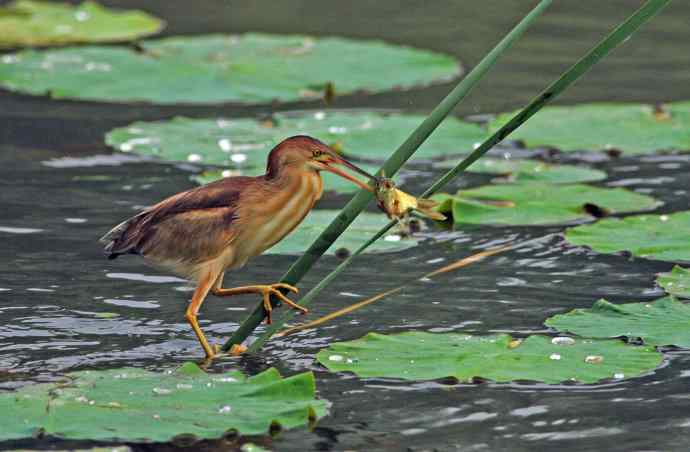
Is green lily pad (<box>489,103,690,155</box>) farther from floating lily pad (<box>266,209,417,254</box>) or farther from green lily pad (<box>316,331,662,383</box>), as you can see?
green lily pad (<box>316,331,662,383</box>)

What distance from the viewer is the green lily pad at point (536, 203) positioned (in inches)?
312

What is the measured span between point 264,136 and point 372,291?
275cm

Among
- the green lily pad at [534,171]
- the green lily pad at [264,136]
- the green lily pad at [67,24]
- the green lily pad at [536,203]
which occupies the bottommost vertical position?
the green lily pad at [536,203]

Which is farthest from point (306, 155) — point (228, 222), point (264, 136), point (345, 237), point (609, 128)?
point (609, 128)

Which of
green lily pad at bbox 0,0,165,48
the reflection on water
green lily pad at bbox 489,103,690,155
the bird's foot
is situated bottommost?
the reflection on water

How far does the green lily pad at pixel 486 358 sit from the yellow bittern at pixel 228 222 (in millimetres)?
379

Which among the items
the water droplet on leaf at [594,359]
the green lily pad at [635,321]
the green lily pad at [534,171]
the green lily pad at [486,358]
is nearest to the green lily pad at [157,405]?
the green lily pad at [486,358]

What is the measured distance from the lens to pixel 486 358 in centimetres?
561

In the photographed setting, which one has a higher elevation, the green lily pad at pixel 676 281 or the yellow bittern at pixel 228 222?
the yellow bittern at pixel 228 222

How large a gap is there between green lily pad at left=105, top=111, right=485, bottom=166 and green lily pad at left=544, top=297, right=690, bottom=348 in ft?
10.1

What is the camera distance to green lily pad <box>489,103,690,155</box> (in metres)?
9.28

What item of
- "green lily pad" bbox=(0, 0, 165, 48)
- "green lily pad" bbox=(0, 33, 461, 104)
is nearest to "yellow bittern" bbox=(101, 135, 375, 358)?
"green lily pad" bbox=(0, 33, 461, 104)

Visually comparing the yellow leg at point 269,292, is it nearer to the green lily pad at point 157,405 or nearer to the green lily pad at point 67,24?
the green lily pad at point 157,405

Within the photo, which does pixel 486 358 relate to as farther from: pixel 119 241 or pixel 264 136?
pixel 264 136
